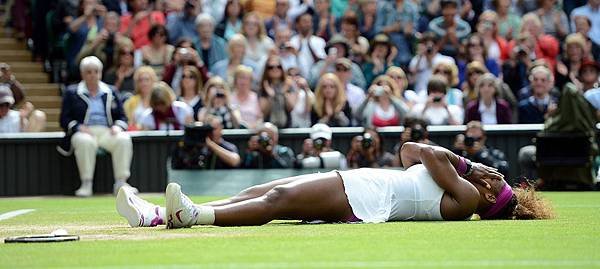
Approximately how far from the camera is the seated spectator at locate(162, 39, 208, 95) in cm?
2172

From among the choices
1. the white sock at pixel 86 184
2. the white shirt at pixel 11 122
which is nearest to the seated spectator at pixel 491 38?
the white sock at pixel 86 184

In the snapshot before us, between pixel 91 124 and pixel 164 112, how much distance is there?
107 cm

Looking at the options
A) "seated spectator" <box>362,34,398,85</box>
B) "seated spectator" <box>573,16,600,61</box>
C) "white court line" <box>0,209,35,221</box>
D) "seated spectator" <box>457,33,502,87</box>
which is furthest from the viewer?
"seated spectator" <box>573,16,600,61</box>

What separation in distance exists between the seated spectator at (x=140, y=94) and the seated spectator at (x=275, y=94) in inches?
65.8

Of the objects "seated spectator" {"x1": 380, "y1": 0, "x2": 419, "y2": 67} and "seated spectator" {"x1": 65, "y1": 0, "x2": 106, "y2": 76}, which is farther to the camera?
"seated spectator" {"x1": 380, "y1": 0, "x2": 419, "y2": 67}

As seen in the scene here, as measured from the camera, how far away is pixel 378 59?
2312 cm

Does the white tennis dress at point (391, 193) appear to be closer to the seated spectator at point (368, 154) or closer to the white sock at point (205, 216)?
the white sock at point (205, 216)

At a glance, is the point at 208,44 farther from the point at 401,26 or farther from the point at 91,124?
the point at 401,26

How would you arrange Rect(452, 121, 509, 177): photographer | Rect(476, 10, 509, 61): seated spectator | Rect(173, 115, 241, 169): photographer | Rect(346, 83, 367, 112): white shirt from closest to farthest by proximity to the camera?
Rect(452, 121, 509, 177): photographer → Rect(173, 115, 241, 169): photographer → Rect(346, 83, 367, 112): white shirt → Rect(476, 10, 509, 61): seated spectator

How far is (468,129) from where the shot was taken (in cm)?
1992

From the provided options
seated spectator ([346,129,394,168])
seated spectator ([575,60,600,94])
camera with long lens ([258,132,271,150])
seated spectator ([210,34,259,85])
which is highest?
seated spectator ([210,34,259,85])

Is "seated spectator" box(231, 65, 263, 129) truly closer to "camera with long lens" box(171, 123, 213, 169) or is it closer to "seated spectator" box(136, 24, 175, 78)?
"camera with long lens" box(171, 123, 213, 169)

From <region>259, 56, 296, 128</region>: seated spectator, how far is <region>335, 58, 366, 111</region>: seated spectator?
41.6 inches

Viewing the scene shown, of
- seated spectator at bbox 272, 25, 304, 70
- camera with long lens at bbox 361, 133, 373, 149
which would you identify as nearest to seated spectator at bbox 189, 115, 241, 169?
camera with long lens at bbox 361, 133, 373, 149
